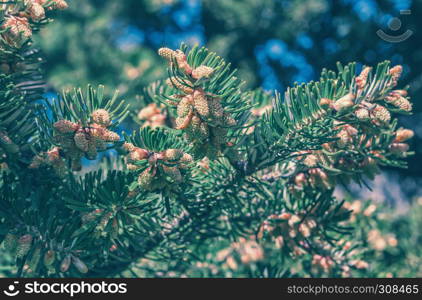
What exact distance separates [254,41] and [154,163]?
2179 mm

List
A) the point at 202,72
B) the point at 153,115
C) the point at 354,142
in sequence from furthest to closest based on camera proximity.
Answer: the point at 153,115
the point at 354,142
the point at 202,72

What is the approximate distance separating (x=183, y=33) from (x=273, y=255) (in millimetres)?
1962

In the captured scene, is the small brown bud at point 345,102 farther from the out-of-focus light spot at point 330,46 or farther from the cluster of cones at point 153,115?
the out-of-focus light spot at point 330,46

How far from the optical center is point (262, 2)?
258 cm

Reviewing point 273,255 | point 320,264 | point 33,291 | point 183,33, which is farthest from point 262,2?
point 33,291

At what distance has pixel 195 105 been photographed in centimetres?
60

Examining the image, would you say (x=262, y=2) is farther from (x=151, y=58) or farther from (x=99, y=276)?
(x=99, y=276)

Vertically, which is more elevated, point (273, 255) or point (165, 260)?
point (273, 255)

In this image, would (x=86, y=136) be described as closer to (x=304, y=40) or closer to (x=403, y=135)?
(x=403, y=135)

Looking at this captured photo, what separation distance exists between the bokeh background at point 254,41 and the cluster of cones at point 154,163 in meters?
1.57

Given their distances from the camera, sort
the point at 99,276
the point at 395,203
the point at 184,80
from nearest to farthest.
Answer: the point at 184,80
the point at 99,276
the point at 395,203

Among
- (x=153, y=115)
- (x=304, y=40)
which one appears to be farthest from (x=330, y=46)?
(x=153, y=115)

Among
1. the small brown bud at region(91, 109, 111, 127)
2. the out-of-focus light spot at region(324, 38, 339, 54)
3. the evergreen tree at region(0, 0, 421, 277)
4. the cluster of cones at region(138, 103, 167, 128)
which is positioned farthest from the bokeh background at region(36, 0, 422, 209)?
the small brown bud at region(91, 109, 111, 127)

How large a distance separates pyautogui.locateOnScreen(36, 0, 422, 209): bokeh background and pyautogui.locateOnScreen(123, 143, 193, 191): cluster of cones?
157 cm
